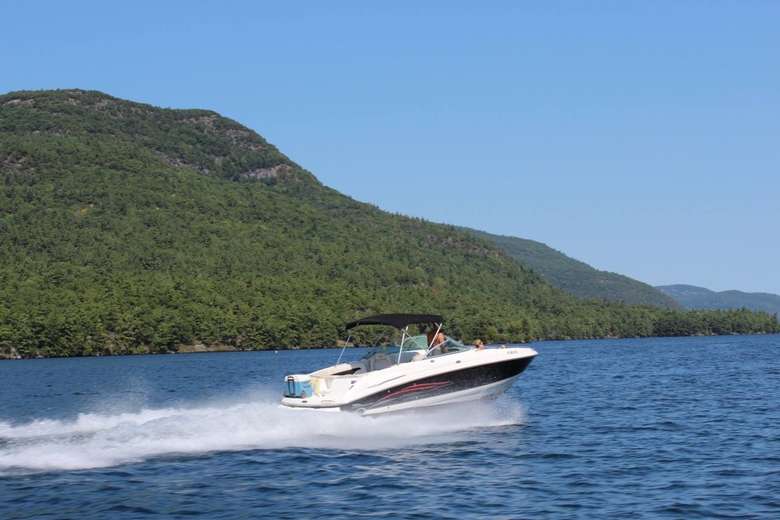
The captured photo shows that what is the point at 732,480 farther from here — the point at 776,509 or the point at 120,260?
the point at 120,260

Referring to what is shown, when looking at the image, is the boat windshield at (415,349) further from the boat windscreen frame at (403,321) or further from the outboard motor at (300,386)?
the outboard motor at (300,386)

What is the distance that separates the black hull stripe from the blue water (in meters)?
0.60

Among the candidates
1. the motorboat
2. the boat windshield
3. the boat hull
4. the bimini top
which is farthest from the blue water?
the bimini top

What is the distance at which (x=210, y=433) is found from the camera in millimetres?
27047

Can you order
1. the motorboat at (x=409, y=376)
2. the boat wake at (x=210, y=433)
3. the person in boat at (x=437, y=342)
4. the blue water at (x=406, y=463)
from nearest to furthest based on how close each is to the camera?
1. the blue water at (x=406, y=463)
2. the boat wake at (x=210, y=433)
3. the motorboat at (x=409, y=376)
4. the person in boat at (x=437, y=342)

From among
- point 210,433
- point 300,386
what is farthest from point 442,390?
point 210,433

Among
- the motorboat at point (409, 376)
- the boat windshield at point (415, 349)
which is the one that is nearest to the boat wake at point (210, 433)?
the motorboat at point (409, 376)

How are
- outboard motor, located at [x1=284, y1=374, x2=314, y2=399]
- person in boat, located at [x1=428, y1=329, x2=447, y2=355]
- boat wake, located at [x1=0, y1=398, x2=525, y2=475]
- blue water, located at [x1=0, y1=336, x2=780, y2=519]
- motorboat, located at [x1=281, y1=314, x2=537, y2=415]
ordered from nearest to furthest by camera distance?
blue water, located at [x1=0, y1=336, x2=780, y2=519] < boat wake, located at [x1=0, y1=398, x2=525, y2=475] < motorboat, located at [x1=281, y1=314, x2=537, y2=415] < outboard motor, located at [x1=284, y1=374, x2=314, y2=399] < person in boat, located at [x1=428, y1=329, x2=447, y2=355]

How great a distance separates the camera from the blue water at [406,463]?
63.7ft

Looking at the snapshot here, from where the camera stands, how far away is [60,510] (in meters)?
19.0

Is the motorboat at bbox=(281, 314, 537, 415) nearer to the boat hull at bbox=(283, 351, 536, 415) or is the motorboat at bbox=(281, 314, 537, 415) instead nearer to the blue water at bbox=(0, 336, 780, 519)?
the boat hull at bbox=(283, 351, 536, 415)

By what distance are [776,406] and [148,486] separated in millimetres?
25677

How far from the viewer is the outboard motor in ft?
94.9

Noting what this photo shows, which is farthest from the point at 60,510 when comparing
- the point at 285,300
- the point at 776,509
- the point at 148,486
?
the point at 285,300
